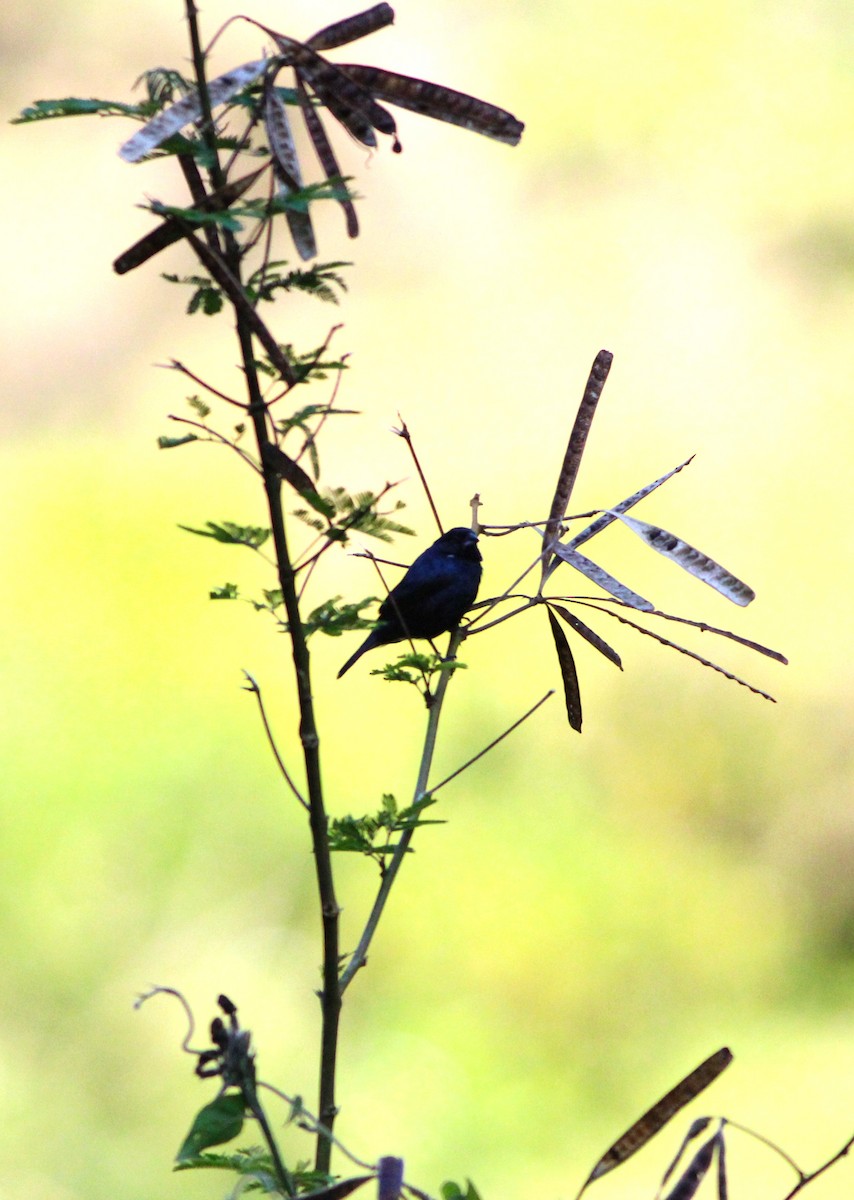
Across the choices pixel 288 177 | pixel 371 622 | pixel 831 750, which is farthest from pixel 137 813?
pixel 288 177

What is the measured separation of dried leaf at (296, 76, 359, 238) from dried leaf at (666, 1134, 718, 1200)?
2.97 ft

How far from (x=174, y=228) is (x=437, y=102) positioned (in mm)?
310

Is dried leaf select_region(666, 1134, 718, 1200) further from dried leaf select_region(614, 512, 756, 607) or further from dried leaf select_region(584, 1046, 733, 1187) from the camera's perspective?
dried leaf select_region(614, 512, 756, 607)

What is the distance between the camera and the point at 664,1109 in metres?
1.16

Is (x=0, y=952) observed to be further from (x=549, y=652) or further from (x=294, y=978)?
(x=549, y=652)

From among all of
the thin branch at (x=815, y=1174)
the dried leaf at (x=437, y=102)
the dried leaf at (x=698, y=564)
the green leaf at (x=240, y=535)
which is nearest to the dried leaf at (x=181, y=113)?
the dried leaf at (x=437, y=102)

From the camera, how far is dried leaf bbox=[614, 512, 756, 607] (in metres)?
1.41

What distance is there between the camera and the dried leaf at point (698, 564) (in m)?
1.41

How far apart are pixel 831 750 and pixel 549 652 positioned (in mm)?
1456

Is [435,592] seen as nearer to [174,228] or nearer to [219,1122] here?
[174,228]

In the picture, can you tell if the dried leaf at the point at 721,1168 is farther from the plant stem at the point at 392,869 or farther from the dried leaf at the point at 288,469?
the dried leaf at the point at 288,469

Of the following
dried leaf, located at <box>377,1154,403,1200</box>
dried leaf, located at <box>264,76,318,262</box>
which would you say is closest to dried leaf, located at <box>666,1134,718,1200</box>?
dried leaf, located at <box>377,1154,403,1200</box>

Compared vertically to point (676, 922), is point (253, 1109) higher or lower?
lower

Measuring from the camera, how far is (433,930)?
5535mm
